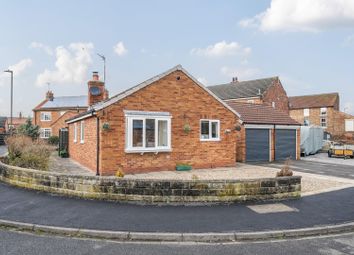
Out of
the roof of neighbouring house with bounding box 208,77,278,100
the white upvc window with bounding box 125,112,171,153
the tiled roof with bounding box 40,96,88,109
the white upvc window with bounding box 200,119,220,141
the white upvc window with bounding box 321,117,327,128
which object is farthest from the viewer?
the tiled roof with bounding box 40,96,88,109

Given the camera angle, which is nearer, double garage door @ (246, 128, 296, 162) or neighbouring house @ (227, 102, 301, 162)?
neighbouring house @ (227, 102, 301, 162)

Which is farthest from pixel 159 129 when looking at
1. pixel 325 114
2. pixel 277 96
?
pixel 325 114

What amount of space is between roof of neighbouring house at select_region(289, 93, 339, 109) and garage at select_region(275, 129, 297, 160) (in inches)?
1261

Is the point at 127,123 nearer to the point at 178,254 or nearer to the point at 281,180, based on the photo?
the point at 281,180

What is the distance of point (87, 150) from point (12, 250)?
10066mm

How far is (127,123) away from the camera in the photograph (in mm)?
13227

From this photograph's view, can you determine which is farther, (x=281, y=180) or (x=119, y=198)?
(x=281, y=180)

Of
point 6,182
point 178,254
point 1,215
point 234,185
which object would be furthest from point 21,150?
point 178,254

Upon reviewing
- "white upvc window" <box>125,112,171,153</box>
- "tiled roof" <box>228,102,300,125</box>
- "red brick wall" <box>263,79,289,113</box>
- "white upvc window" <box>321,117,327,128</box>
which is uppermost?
"red brick wall" <box>263,79,289,113</box>

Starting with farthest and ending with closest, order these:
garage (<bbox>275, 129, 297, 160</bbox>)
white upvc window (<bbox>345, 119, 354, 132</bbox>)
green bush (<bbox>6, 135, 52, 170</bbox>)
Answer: white upvc window (<bbox>345, 119, 354, 132</bbox>) < garage (<bbox>275, 129, 297, 160</bbox>) < green bush (<bbox>6, 135, 52, 170</bbox>)

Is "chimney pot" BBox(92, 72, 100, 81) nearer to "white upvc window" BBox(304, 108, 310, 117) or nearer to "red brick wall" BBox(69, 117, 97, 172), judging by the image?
"red brick wall" BBox(69, 117, 97, 172)

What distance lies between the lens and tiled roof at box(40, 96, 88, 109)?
53.2 metres

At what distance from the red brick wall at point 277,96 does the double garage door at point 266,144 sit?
17380 mm

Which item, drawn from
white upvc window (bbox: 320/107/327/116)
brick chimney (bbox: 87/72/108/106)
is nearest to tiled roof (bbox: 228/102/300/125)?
brick chimney (bbox: 87/72/108/106)
